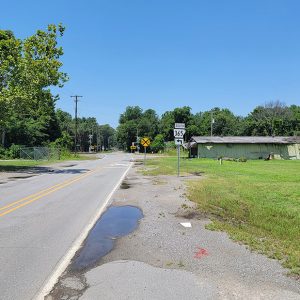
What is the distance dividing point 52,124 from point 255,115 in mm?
56167

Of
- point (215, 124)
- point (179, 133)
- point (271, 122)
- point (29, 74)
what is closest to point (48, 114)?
point (29, 74)

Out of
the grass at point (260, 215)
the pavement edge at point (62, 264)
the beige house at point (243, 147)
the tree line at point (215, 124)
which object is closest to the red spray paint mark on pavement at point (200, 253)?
the grass at point (260, 215)

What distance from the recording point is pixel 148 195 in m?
17.3

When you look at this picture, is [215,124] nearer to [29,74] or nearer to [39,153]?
[39,153]

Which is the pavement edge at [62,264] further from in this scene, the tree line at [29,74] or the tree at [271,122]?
the tree at [271,122]

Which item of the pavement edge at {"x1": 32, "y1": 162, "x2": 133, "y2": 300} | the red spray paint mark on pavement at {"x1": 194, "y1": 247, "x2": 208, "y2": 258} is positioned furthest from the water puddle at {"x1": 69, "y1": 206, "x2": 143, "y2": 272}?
the red spray paint mark on pavement at {"x1": 194, "y1": 247, "x2": 208, "y2": 258}

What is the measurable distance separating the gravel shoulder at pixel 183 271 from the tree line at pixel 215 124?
90459 millimetres

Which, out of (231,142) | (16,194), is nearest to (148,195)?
(16,194)

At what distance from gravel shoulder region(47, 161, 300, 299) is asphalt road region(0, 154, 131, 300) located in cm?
63

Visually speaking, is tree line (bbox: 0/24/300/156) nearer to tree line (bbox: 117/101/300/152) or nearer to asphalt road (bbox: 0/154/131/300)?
tree line (bbox: 117/101/300/152)

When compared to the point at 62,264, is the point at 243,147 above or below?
above

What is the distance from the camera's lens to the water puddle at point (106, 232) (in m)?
7.37

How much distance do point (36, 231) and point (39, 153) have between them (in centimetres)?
5325

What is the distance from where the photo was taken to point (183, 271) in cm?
655
